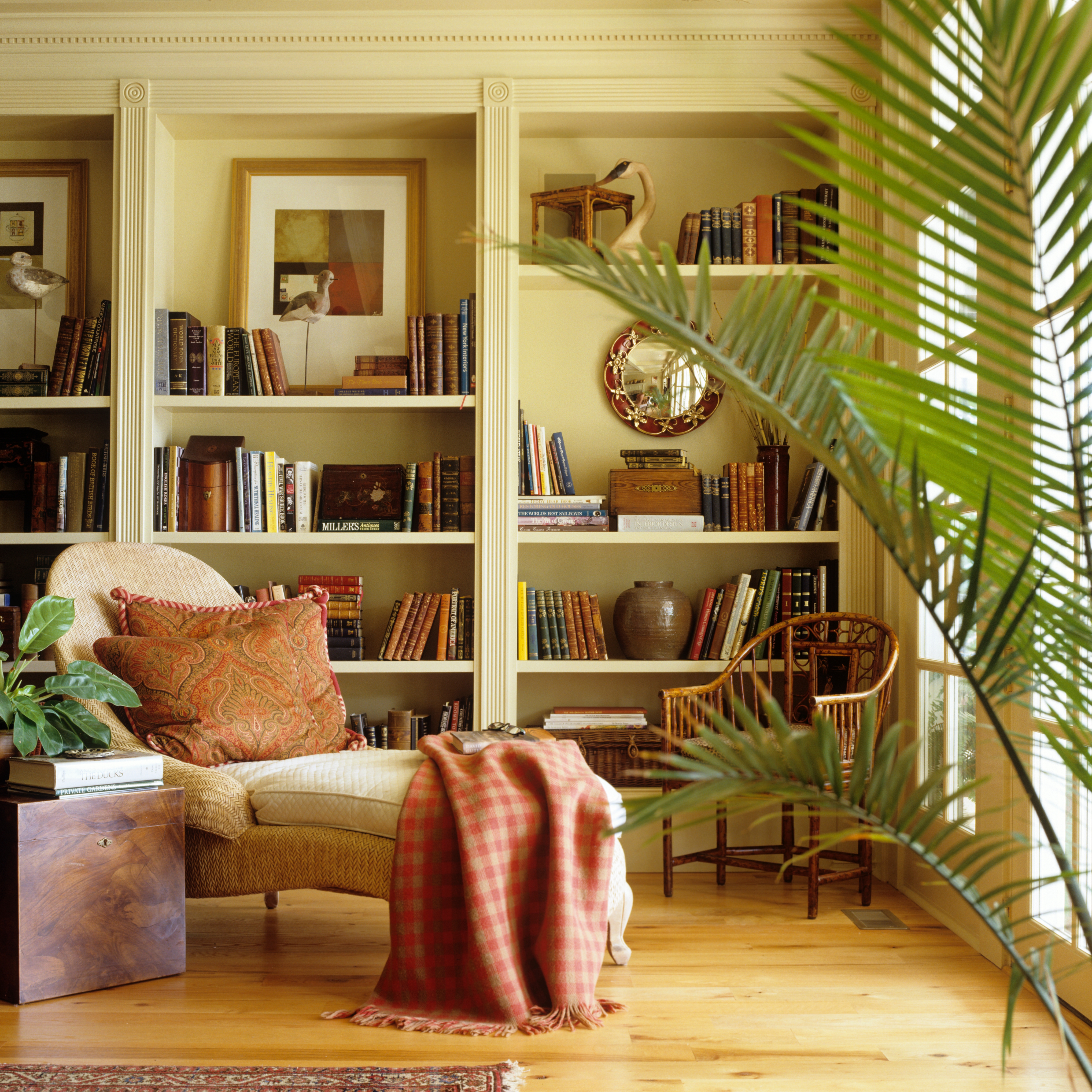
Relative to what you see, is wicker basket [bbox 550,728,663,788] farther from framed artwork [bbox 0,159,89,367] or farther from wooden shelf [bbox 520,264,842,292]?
framed artwork [bbox 0,159,89,367]

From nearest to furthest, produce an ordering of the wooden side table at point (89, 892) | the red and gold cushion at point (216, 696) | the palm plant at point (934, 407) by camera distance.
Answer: the palm plant at point (934, 407), the wooden side table at point (89, 892), the red and gold cushion at point (216, 696)

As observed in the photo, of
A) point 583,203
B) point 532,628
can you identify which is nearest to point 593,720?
point 532,628

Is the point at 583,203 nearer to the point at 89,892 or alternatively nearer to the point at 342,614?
the point at 342,614

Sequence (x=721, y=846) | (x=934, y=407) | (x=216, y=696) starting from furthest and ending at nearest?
(x=721, y=846) < (x=216, y=696) < (x=934, y=407)

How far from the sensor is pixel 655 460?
11.7 feet

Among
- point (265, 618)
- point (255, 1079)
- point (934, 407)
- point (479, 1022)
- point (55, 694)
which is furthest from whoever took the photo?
point (265, 618)

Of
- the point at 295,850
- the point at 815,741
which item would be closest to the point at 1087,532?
the point at 815,741

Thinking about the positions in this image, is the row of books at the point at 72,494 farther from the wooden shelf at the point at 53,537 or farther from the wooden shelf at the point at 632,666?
the wooden shelf at the point at 632,666

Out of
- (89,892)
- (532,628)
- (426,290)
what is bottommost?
(89,892)

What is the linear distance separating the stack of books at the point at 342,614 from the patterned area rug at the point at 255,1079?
5.70ft

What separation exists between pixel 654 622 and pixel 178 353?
1853 millimetres

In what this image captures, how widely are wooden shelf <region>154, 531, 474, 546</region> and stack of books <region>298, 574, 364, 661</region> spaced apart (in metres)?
0.14

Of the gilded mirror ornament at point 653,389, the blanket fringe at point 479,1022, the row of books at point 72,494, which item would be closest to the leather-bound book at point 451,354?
the gilded mirror ornament at point 653,389

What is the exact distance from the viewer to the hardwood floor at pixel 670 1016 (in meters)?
1.90
